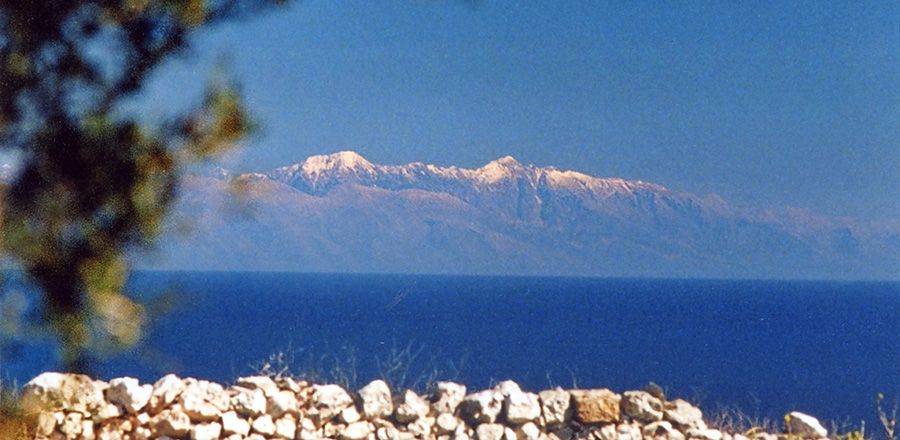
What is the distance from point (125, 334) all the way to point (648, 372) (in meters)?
31.7

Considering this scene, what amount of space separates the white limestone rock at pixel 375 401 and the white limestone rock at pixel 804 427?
2.58 m

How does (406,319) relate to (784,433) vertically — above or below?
above

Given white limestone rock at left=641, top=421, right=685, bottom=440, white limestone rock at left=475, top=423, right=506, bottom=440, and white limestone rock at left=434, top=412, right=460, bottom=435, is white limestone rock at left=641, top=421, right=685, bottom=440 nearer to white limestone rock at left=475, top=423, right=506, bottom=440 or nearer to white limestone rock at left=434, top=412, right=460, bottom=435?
white limestone rock at left=475, top=423, right=506, bottom=440

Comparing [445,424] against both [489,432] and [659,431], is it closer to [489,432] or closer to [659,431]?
[489,432]

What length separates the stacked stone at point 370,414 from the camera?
246 inches

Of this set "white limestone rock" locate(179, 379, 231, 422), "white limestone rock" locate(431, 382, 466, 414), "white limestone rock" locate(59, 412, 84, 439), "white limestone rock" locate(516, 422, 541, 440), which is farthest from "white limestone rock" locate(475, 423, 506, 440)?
"white limestone rock" locate(59, 412, 84, 439)

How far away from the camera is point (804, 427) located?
6.97 m

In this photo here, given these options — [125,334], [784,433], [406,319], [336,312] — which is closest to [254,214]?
[125,334]

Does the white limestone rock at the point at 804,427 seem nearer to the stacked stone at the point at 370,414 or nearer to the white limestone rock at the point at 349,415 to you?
the stacked stone at the point at 370,414

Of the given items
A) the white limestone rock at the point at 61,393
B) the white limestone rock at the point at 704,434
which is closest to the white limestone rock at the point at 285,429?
the white limestone rock at the point at 61,393

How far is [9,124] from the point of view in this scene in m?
3.93

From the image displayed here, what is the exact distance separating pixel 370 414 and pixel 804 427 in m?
2.87

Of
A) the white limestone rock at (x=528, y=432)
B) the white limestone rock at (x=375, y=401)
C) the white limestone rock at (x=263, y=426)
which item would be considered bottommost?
the white limestone rock at (x=528, y=432)

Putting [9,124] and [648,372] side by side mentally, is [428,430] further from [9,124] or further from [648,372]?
[648,372]
